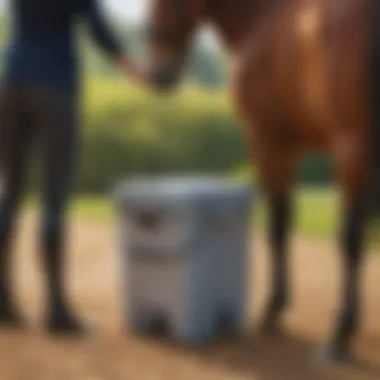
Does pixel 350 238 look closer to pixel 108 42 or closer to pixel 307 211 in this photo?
pixel 108 42

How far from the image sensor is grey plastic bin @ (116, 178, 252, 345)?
3600mm

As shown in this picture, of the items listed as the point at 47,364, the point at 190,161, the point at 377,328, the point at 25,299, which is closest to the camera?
the point at 47,364

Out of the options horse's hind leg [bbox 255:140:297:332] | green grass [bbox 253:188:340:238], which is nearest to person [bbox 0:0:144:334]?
horse's hind leg [bbox 255:140:297:332]

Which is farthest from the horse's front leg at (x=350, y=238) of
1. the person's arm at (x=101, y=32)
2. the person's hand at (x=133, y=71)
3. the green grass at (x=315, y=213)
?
the green grass at (x=315, y=213)

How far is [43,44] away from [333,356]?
1.47 metres

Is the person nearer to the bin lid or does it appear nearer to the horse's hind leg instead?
the bin lid

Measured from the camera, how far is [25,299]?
429 cm

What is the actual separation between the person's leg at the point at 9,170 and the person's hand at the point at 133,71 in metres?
0.41

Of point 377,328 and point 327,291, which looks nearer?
point 377,328

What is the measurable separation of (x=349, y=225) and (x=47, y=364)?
109cm

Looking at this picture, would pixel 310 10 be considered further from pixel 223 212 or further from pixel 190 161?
pixel 190 161

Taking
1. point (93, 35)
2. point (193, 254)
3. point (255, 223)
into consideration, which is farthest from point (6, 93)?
point (255, 223)

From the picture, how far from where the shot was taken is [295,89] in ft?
11.5

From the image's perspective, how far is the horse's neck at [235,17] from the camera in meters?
3.75
